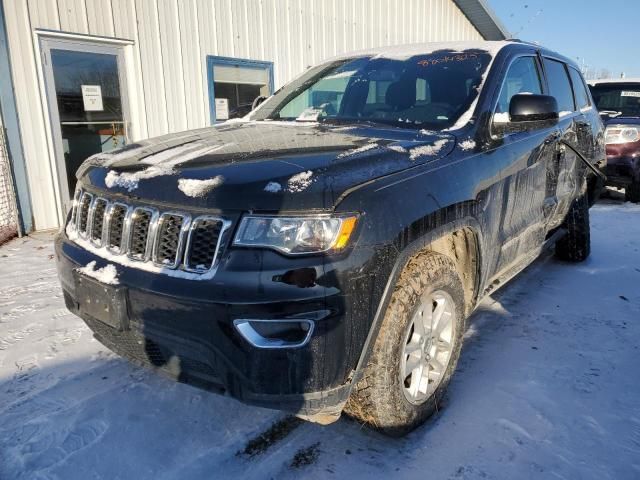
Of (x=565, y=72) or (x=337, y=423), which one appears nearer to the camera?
(x=337, y=423)

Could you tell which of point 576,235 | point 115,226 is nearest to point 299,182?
point 115,226

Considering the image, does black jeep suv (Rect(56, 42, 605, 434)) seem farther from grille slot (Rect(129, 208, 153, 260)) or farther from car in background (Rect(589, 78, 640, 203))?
car in background (Rect(589, 78, 640, 203))

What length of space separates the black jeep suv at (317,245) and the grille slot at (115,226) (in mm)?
12

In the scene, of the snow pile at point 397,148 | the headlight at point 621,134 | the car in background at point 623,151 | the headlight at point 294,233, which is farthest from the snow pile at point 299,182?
the headlight at point 621,134

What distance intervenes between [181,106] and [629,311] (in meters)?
6.00

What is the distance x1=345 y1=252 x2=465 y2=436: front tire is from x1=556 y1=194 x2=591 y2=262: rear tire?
8.17ft

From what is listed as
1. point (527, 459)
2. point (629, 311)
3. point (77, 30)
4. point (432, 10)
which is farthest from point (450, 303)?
point (432, 10)

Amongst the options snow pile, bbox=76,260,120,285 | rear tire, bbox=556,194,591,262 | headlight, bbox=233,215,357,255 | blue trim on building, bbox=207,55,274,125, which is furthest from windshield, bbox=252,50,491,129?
blue trim on building, bbox=207,55,274,125

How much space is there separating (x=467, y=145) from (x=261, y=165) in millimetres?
1108

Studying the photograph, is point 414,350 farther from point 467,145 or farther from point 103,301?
point 103,301

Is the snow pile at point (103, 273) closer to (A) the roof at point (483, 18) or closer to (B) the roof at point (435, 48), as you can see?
(B) the roof at point (435, 48)

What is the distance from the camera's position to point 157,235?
1.87 metres

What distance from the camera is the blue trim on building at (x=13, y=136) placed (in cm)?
530

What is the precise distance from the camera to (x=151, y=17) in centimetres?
657
